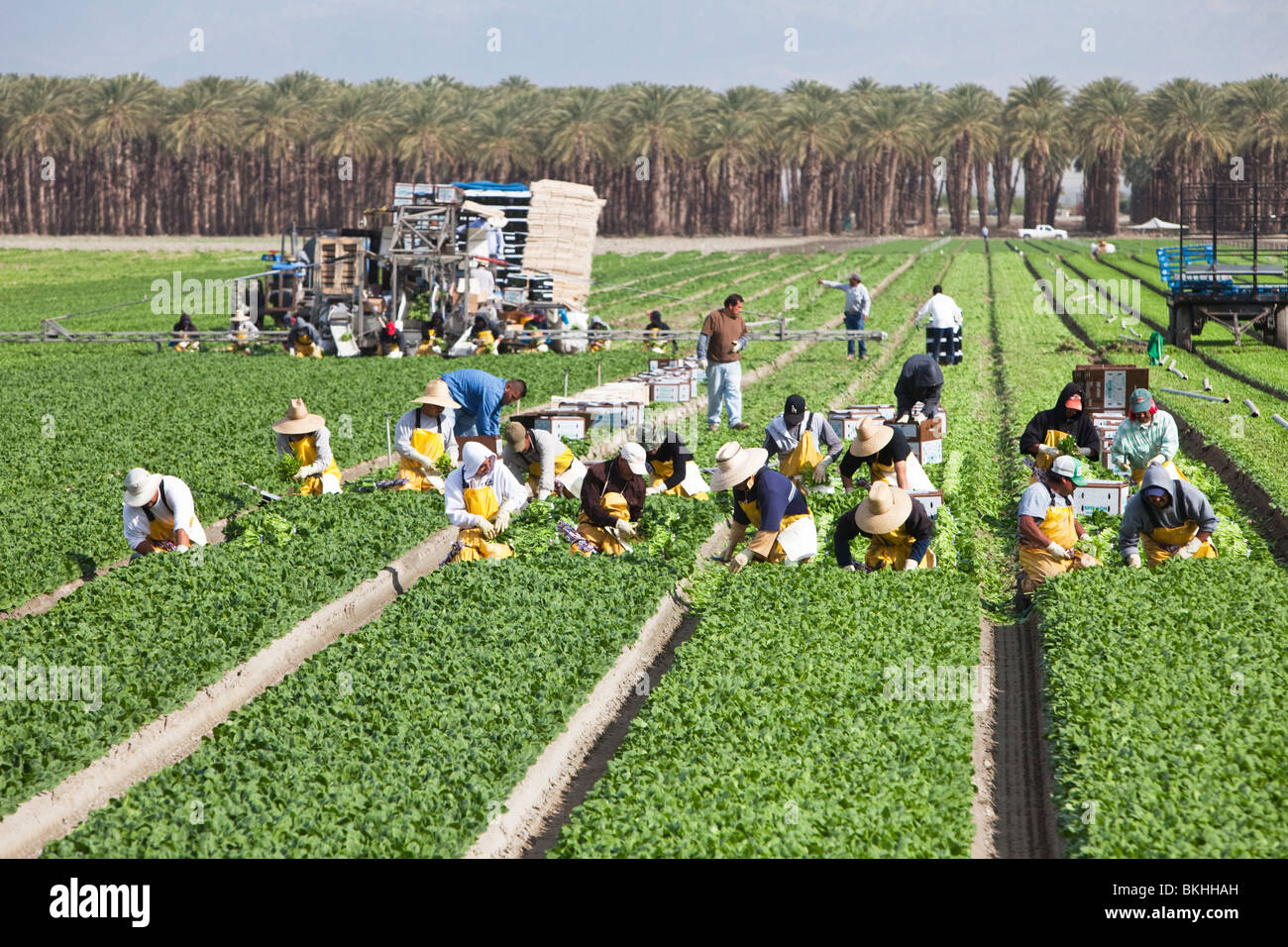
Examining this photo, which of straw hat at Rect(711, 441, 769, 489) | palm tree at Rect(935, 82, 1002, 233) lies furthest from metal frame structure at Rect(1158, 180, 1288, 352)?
palm tree at Rect(935, 82, 1002, 233)

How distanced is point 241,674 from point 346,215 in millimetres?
85689

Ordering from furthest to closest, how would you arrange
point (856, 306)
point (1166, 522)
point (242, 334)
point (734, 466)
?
→ 1. point (242, 334)
2. point (856, 306)
3. point (734, 466)
4. point (1166, 522)

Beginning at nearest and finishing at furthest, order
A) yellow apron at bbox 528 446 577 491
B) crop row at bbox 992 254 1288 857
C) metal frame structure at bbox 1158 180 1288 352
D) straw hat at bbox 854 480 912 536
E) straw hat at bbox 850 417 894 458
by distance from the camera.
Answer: crop row at bbox 992 254 1288 857 → straw hat at bbox 854 480 912 536 → straw hat at bbox 850 417 894 458 → yellow apron at bbox 528 446 577 491 → metal frame structure at bbox 1158 180 1288 352

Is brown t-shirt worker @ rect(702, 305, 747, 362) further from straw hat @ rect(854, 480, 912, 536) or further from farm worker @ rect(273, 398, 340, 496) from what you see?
straw hat @ rect(854, 480, 912, 536)

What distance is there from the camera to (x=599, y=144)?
278ft

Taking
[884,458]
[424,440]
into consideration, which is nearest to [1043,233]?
[884,458]

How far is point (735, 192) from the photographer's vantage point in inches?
3720

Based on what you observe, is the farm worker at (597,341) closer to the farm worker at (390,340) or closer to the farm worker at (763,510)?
the farm worker at (390,340)

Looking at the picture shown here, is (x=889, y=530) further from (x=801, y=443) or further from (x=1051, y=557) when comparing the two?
(x=801, y=443)

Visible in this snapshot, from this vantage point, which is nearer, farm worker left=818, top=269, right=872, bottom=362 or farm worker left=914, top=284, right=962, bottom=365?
farm worker left=914, top=284, right=962, bottom=365

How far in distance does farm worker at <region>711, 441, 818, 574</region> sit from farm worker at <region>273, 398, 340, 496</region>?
16.1 ft

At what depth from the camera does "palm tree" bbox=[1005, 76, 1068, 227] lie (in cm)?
8962

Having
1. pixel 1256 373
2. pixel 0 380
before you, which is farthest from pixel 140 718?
pixel 1256 373

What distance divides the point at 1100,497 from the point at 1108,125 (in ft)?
260
